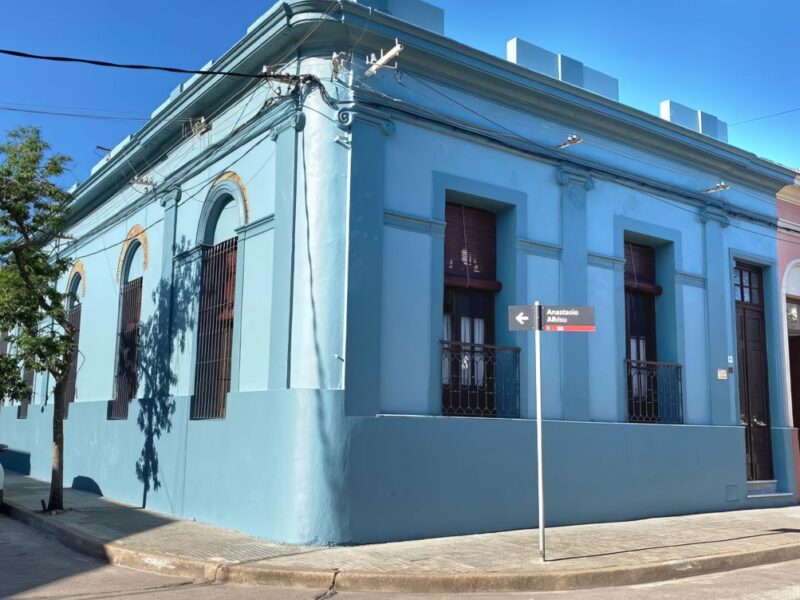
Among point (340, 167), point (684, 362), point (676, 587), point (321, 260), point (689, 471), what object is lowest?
point (676, 587)

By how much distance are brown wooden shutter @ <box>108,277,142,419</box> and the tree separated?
1.98 m

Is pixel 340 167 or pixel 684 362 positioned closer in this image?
pixel 340 167

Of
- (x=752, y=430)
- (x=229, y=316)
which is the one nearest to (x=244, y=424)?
(x=229, y=316)

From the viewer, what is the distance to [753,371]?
547 inches

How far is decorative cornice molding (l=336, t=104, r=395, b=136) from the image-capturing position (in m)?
9.29

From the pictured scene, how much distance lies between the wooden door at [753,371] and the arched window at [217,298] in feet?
28.9

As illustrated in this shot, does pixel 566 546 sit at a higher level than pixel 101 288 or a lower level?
lower

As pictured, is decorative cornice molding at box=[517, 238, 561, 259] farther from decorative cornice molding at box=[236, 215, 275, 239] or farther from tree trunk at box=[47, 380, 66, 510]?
tree trunk at box=[47, 380, 66, 510]

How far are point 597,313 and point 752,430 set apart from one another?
447 centimetres

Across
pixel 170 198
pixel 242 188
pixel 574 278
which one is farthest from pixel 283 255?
pixel 574 278

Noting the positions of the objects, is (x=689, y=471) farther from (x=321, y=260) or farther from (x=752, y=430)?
(x=321, y=260)

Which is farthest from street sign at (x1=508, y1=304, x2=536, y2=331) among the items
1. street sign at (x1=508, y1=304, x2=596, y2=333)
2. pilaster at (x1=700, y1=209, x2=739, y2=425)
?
pilaster at (x1=700, y1=209, x2=739, y2=425)

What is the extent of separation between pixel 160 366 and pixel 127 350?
206 centimetres

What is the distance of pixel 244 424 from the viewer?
962 centimetres
